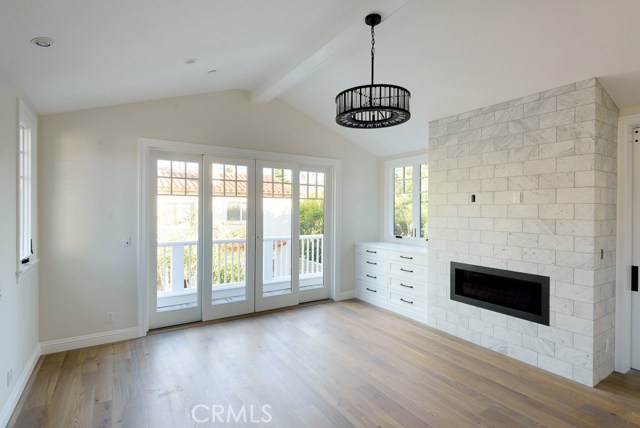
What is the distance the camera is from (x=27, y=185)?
3.16 metres

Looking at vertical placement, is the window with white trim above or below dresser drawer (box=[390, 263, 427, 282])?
above

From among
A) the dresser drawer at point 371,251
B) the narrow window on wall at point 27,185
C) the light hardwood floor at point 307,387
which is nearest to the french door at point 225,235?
the light hardwood floor at point 307,387

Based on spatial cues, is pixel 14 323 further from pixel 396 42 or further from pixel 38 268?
pixel 396 42

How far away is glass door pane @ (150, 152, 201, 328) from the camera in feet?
13.6

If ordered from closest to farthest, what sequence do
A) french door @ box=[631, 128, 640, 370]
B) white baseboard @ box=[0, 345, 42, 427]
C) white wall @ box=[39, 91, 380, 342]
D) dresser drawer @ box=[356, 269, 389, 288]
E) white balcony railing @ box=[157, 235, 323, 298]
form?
white baseboard @ box=[0, 345, 42, 427]
french door @ box=[631, 128, 640, 370]
white wall @ box=[39, 91, 380, 342]
white balcony railing @ box=[157, 235, 323, 298]
dresser drawer @ box=[356, 269, 389, 288]

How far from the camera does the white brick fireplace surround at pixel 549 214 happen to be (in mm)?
2904

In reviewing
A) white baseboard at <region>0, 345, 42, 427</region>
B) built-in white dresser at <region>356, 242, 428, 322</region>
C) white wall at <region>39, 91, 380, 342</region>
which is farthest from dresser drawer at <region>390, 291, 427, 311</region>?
white baseboard at <region>0, 345, 42, 427</region>

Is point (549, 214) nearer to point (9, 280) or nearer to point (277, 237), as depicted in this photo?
point (277, 237)

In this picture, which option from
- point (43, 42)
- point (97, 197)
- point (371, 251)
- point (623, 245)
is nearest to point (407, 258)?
point (371, 251)

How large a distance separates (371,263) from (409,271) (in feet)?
2.62

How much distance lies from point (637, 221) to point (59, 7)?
4.64 meters

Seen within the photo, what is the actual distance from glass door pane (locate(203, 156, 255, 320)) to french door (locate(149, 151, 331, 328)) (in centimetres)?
1

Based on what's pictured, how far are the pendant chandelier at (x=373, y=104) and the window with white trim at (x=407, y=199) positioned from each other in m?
2.71

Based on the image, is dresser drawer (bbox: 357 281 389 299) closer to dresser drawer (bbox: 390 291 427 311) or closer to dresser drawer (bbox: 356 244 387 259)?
dresser drawer (bbox: 390 291 427 311)
